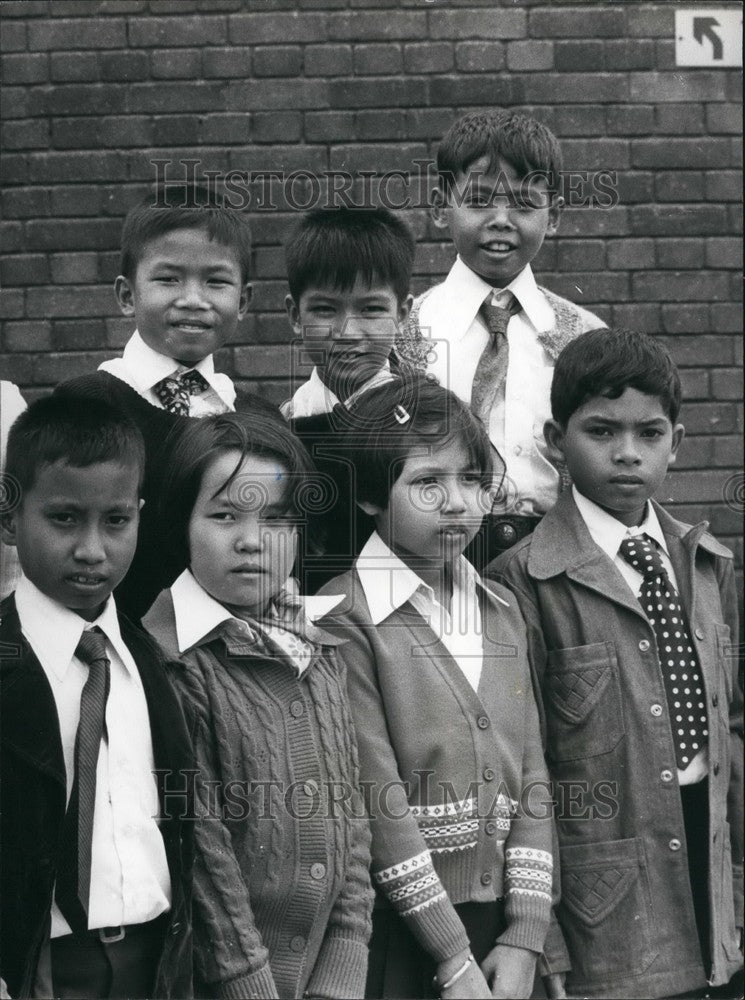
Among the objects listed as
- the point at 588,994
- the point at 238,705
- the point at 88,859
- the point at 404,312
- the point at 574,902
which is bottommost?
the point at 588,994

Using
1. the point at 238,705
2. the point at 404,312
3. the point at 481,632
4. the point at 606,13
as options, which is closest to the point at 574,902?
the point at 481,632

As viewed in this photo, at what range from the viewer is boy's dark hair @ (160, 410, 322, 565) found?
261 centimetres

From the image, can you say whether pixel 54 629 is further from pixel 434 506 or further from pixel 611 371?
pixel 611 371

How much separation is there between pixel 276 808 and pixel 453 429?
0.84m

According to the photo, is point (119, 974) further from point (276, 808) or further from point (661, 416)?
point (661, 416)

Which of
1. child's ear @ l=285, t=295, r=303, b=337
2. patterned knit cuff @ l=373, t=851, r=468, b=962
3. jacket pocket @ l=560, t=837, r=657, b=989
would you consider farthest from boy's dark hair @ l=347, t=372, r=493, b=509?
jacket pocket @ l=560, t=837, r=657, b=989

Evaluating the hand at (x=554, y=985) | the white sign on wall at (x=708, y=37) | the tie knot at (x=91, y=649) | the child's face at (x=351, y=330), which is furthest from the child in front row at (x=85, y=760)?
the white sign on wall at (x=708, y=37)

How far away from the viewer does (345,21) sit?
3414mm

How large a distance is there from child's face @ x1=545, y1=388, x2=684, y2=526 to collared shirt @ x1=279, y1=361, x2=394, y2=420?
0.44m

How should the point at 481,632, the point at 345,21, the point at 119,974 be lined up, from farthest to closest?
the point at 345,21
the point at 481,632
the point at 119,974

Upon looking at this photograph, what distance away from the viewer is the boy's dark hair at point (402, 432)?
2.72 m

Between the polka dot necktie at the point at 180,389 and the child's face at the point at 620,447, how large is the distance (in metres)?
0.82

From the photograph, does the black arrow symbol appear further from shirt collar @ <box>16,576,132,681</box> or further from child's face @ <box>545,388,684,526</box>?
shirt collar @ <box>16,576,132,681</box>

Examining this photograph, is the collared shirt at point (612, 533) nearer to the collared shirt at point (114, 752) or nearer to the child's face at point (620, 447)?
the child's face at point (620, 447)
